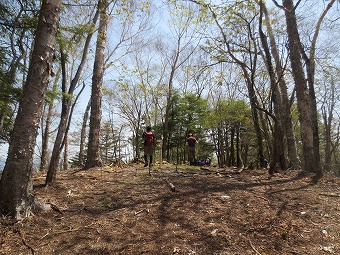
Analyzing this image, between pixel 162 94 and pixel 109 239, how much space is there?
64.6 feet

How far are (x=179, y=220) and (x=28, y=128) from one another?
10.1 ft

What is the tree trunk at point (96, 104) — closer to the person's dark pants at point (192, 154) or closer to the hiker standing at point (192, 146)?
the hiker standing at point (192, 146)

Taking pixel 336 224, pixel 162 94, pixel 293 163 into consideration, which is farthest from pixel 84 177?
pixel 162 94

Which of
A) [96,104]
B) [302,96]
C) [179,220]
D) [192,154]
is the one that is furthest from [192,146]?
[179,220]

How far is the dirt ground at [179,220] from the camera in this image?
330 cm

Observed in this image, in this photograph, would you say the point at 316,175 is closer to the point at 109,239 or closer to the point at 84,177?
the point at 109,239

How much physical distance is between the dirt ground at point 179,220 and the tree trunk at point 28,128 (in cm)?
32

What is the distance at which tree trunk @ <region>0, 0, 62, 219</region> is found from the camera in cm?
381

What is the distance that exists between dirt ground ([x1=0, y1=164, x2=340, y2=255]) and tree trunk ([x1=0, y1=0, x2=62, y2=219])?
0.32m

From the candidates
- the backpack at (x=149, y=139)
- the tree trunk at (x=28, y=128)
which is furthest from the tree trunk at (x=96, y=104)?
the tree trunk at (x=28, y=128)

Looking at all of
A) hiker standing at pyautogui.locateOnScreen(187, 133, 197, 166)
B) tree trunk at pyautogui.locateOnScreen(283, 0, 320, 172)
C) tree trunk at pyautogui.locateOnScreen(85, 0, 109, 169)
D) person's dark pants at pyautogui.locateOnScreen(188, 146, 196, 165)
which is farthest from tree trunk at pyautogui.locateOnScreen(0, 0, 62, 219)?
person's dark pants at pyautogui.locateOnScreen(188, 146, 196, 165)

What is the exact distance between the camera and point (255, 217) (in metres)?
4.18

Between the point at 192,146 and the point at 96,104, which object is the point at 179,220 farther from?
the point at 192,146

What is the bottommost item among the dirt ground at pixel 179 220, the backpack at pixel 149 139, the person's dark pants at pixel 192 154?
the dirt ground at pixel 179 220
